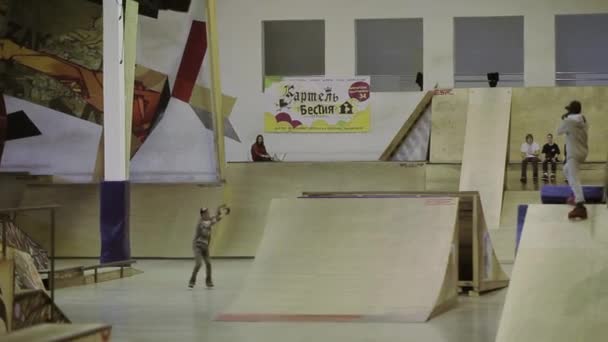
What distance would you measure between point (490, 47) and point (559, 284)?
19555mm

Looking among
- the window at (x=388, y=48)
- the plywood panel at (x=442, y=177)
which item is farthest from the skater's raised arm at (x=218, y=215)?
the window at (x=388, y=48)

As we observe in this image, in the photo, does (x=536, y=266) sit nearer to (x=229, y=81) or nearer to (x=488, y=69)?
(x=229, y=81)

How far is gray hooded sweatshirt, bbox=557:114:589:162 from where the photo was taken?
31.9ft

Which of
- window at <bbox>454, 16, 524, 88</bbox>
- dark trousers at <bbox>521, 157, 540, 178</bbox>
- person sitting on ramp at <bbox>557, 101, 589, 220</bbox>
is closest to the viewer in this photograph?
person sitting on ramp at <bbox>557, 101, 589, 220</bbox>

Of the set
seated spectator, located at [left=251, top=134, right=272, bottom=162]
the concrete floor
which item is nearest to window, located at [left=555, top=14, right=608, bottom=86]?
seated spectator, located at [left=251, top=134, right=272, bottom=162]

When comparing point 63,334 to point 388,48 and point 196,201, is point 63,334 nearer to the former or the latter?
point 196,201

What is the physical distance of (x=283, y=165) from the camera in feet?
69.2

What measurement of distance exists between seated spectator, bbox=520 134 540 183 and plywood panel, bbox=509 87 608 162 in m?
0.55

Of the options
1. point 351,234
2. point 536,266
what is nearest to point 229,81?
point 351,234

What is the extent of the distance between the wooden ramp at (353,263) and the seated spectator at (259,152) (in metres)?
9.72

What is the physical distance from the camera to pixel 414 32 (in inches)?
1080

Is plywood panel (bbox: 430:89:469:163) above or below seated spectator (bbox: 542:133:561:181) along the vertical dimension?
above

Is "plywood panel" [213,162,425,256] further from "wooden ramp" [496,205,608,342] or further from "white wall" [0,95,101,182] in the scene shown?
"wooden ramp" [496,205,608,342]

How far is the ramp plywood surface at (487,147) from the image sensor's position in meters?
20.0
